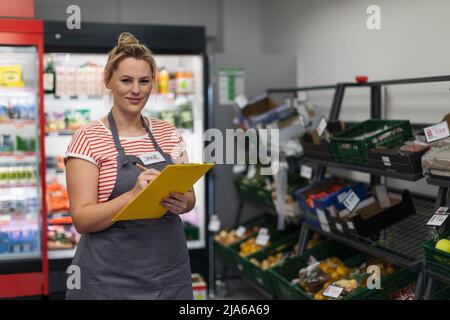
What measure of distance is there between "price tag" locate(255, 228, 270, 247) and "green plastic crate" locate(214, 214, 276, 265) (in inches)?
5.6

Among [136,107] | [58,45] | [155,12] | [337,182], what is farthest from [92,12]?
[136,107]

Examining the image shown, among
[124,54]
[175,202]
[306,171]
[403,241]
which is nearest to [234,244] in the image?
[306,171]

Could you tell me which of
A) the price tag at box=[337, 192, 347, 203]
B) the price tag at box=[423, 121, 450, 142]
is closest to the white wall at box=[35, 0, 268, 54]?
the price tag at box=[337, 192, 347, 203]

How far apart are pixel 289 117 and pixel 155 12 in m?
1.88

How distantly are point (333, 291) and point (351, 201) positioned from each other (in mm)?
519

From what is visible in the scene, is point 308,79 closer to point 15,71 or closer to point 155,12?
point 155,12

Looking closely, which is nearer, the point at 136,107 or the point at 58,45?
the point at 136,107

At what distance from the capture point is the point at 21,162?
4621mm

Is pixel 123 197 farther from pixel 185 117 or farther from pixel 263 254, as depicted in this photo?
pixel 185 117

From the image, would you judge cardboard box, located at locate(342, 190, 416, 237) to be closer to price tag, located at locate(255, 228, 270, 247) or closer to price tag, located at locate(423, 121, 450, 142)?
price tag, located at locate(423, 121, 450, 142)

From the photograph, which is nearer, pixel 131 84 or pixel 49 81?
pixel 131 84

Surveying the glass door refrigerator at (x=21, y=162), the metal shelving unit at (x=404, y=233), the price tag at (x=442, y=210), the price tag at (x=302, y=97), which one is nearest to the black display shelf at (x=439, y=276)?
the metal shelving unit at (x=404, y=233)

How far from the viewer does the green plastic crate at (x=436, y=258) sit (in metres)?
2.49
